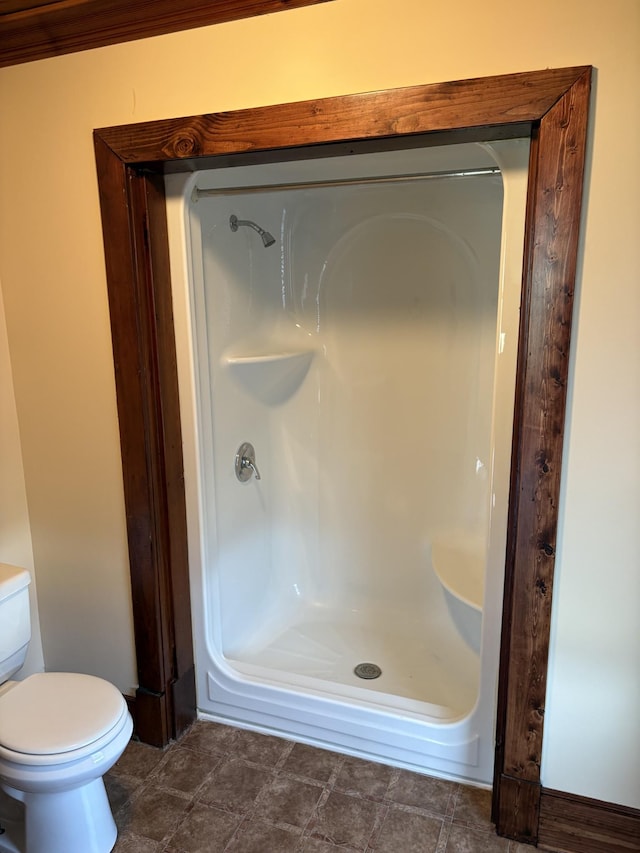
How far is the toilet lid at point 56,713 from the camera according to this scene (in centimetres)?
145

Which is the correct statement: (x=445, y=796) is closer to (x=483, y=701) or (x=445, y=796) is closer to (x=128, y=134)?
(x=483, y=701)

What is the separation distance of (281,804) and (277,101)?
1.98 meters

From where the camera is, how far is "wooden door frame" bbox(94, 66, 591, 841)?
4.32 ft

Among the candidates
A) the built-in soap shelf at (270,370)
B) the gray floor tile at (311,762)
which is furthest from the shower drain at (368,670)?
the built-in soap shelf at (270,370)

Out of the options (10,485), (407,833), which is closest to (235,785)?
(407,833)

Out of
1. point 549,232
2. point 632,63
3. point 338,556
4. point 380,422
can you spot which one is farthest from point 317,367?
point 632,63

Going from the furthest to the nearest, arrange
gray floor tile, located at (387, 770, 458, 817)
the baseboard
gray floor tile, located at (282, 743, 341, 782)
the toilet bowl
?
gray floor tile, located at (282, 743, 341, 782) → gray floor tile, located at (387, 770, 458, 817) → the baseboard → the toilet bowl

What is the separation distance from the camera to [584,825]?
5.13ft

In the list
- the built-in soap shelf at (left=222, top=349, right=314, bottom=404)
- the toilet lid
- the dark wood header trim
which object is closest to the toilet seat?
the toilet lid

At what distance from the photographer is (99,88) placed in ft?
5.46

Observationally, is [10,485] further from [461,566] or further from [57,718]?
[461,566]

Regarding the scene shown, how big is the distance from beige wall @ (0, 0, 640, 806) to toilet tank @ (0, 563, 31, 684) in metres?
0.30

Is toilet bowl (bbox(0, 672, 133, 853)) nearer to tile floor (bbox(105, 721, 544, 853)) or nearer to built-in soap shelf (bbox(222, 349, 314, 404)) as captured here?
tile floor (bbox(105, 721, 544, 853))

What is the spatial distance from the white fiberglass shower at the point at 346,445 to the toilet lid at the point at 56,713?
474 mm
